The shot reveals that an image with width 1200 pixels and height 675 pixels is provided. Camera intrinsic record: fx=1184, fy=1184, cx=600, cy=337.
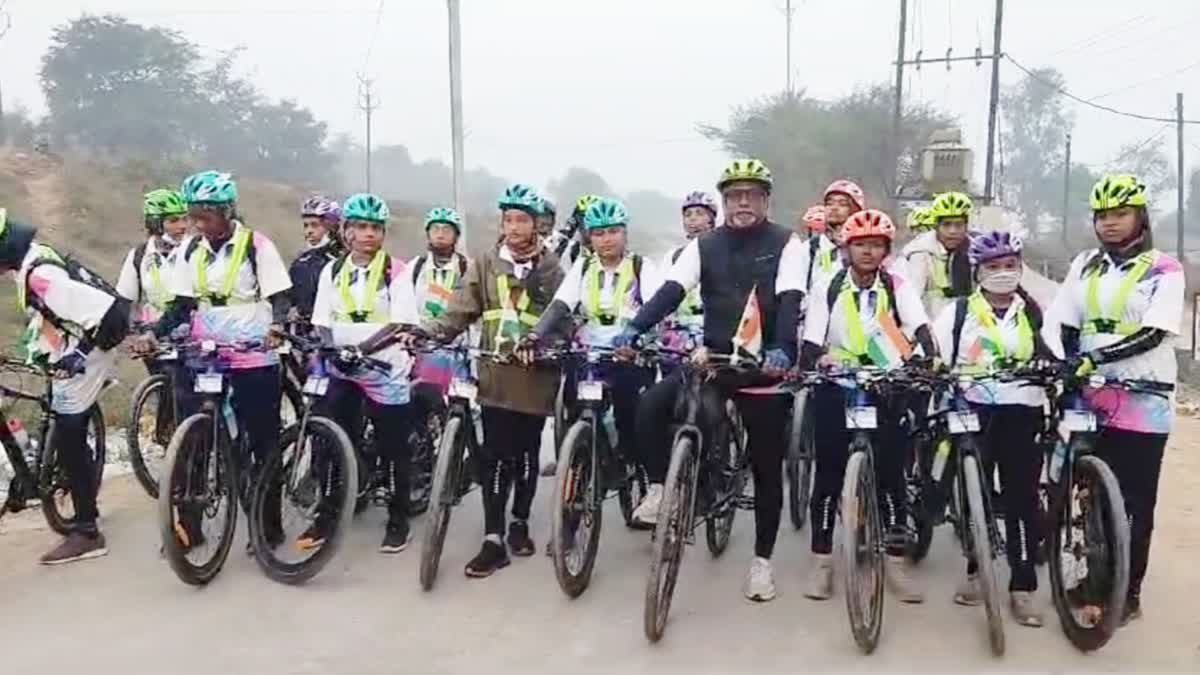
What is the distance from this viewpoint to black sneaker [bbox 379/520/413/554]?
644 cm

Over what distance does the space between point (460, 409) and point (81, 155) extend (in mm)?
36196

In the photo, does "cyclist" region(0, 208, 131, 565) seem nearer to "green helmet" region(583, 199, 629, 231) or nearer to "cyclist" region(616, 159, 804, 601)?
"green helmet" region(583, 199, 629, 231)

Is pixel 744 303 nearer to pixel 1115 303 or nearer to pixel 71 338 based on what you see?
pixel 1115 303

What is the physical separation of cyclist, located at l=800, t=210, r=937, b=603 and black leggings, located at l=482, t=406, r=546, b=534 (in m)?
1.45

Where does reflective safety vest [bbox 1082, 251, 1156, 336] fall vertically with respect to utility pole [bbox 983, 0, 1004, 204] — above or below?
below

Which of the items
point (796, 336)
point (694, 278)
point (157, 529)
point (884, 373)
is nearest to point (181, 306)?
point (157, 529)

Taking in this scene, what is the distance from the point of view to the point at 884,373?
16.9 feet

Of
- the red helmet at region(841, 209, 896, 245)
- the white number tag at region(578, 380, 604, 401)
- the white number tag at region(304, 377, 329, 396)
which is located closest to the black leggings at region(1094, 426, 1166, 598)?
the red helmet at region(841, 209, 896, 245)

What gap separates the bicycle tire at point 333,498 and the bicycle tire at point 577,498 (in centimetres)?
105

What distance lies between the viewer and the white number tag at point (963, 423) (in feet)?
17.1

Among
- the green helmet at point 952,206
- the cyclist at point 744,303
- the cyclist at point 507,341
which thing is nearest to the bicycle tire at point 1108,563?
the cyclist at point 744,303

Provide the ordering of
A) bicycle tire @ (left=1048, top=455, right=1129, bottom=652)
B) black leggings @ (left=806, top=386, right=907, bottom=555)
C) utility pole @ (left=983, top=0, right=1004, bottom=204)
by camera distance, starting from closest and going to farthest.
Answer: bicycle tire @ (left=1048, top=455, right=1129, bottom=652) → black leggings @ (left=806, top=386, right=907, bottom=555) → utility pole @ (left=983, top=0, right=1004, bottom=204)

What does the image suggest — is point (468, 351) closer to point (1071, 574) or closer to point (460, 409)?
point (460, 409)

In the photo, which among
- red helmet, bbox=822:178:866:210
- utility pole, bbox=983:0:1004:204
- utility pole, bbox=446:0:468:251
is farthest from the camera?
utility pole, bbox=983:0:1004:204
